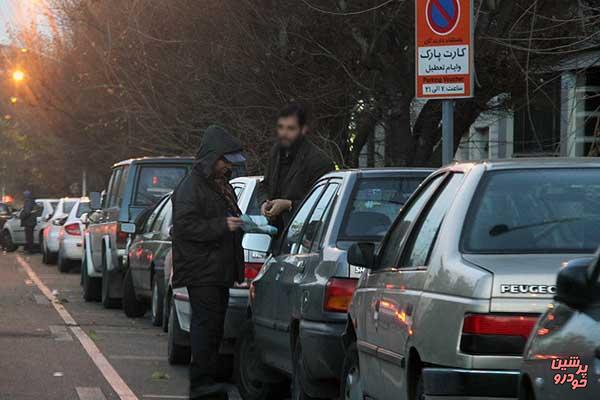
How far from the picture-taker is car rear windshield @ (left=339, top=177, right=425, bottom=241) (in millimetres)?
8898

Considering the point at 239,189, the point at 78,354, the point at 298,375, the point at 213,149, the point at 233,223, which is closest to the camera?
the point at 298,375

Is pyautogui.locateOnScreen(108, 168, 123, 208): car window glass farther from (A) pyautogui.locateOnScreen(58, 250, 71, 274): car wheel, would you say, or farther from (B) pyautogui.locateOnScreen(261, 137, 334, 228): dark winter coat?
(A) pyautogui.locateOnScreen(58, 250, 71, 274): car wheel

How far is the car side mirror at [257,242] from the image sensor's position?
36.9ft

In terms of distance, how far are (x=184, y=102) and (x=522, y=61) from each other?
25.3 ft

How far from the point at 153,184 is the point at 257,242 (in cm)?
771

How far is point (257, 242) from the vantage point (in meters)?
11.3

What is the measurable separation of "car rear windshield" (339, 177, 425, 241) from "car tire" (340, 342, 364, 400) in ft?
3.26

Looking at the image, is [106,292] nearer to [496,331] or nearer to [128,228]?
[128,228]

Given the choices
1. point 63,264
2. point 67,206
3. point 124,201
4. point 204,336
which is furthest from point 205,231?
point 67,206

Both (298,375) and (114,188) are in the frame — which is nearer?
(298,375)

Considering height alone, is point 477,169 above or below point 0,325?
above

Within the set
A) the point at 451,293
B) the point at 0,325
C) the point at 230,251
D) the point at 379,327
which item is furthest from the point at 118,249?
the point at 451,293

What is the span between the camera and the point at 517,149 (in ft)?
106

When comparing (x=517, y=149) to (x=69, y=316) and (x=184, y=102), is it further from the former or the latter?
(x=69, y=316)
